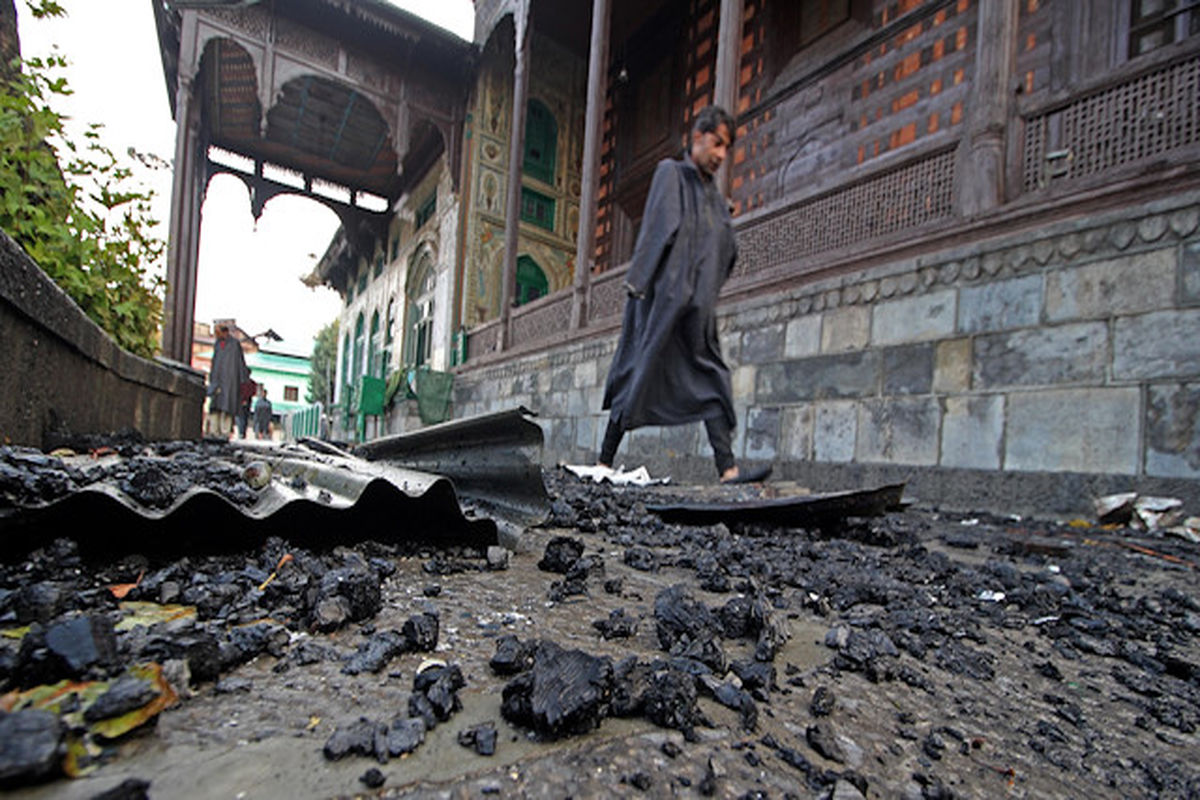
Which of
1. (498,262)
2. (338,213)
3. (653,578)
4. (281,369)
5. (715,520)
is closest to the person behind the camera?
(653,578)

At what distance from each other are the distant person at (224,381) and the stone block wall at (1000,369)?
33.5 feet

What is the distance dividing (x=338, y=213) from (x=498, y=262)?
8778 millimetres

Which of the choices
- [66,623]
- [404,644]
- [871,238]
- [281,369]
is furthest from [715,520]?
[281,369]

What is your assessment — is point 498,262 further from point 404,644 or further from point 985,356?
point 404,644

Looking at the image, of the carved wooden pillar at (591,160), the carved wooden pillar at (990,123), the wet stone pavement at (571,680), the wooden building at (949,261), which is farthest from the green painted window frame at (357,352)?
the wet stone pavement at (571,680)

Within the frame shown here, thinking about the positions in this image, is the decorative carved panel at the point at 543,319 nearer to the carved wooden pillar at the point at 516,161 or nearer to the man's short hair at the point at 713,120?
the carved wooden pillar at the point at 516,161

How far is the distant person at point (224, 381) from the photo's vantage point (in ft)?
36.8

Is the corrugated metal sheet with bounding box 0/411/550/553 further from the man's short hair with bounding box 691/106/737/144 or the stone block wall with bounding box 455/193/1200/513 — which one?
the stone block wall with bounding box 455/193/1200/513

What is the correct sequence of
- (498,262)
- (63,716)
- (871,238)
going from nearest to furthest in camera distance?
(63,716)
(871,238)
(498,262)

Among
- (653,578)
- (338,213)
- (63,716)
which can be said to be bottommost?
(653,578)

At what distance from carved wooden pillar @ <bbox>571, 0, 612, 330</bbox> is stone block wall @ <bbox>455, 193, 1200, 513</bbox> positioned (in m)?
3.36

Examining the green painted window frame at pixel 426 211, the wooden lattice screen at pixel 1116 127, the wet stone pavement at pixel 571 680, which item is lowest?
the wet stone pavement at pixel 571 680

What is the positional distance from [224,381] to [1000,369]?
12.5 metres

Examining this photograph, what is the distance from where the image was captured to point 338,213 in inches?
768
